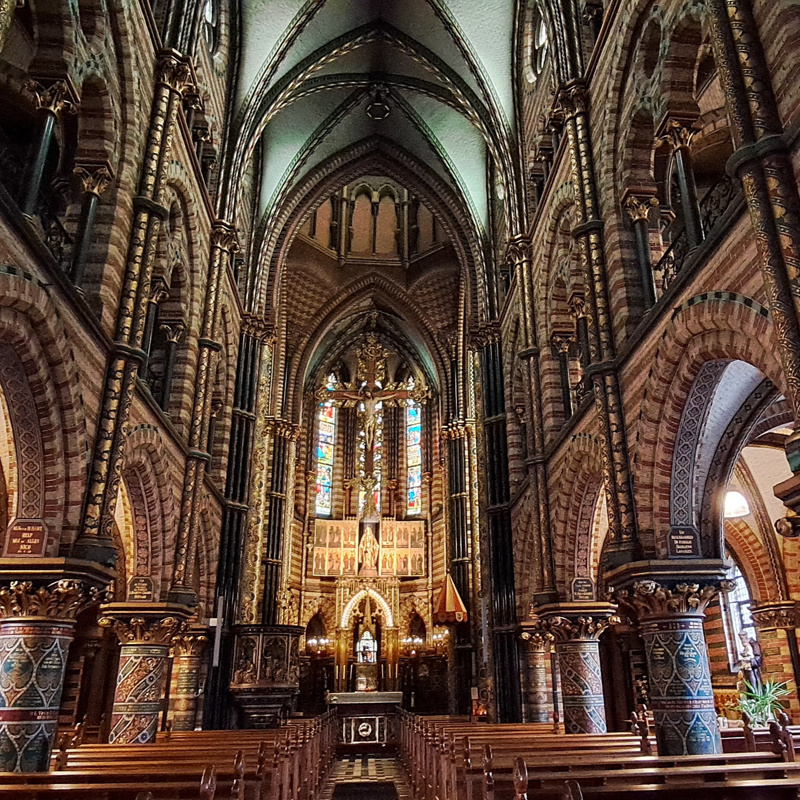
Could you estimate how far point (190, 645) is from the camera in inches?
645

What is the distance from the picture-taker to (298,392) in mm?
32188

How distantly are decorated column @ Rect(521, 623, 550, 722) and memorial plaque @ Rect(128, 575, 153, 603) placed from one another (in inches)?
335

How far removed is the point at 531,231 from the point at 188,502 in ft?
32.3

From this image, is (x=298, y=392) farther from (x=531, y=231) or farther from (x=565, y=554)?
(x=565, y=554)

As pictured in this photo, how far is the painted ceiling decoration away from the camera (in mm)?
19109

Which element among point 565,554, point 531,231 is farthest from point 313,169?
point 565,554

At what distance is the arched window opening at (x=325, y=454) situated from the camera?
36281mm

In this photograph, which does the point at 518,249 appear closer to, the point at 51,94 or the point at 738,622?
the point at 51,94

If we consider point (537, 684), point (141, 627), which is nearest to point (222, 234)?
point (141, 627)

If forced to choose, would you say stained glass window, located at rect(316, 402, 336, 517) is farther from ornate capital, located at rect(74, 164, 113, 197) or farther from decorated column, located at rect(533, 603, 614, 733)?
ornate capital, located at rect(74, 164, 113, 197)

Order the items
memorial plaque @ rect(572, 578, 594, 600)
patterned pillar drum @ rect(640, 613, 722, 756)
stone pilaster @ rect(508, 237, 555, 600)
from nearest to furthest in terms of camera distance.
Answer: patterned pillar drum @ rect(640, 613, 722, 756) < memorial plaque @ rect(572, 578, 594, 600) < stone pilaster @ rect(508, 237, 555, 600)

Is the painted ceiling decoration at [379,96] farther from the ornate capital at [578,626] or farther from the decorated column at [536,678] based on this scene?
the decorated column at [536,678]

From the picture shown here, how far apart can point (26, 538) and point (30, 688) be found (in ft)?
5.63

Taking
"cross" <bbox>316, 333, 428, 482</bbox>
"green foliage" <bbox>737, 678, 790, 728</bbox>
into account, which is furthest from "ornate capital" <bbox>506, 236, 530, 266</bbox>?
"cross" <bbox>316, 333, 428, 482</bbox>
